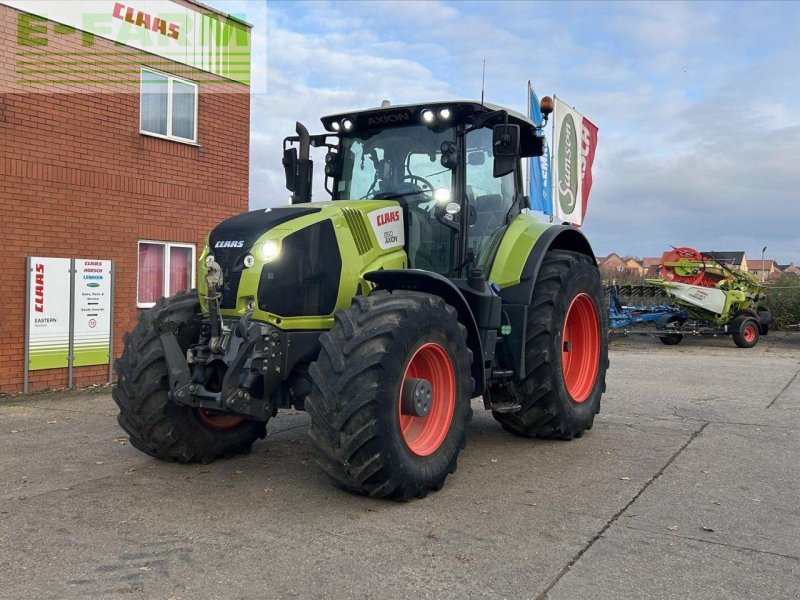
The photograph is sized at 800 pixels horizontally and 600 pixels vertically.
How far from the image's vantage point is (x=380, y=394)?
4.32 meters

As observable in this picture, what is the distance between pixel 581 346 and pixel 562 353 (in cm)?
90

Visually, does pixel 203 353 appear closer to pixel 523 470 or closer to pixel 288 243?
pixel 288 243

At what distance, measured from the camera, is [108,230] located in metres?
10.3

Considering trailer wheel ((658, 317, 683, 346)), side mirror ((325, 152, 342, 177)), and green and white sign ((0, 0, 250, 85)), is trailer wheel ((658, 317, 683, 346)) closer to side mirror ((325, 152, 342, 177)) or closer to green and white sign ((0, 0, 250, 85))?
green and white sign ((0, 0, 250, 85))

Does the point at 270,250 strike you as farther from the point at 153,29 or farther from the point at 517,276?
the point at 153,29

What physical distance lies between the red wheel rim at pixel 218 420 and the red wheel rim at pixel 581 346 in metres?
3.12

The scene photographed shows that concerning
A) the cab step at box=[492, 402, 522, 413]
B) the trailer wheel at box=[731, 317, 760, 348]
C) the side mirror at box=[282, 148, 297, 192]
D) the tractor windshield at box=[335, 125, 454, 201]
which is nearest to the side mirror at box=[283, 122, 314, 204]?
the side mirror at box=[282, 148, 297, 192]

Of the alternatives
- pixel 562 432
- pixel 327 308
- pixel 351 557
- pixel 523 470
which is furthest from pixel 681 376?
pixel 351 557

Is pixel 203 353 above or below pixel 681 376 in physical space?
above

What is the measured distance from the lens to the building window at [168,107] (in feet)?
36.0

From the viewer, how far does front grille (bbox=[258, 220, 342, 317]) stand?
16.0 ft

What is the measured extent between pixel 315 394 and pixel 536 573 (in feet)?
5.17

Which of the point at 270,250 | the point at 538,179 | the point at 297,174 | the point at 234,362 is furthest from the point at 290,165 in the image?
the point at 538,179

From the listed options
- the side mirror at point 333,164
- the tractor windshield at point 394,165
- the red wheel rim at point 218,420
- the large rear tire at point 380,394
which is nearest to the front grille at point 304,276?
the large rear tire at point 380,394
